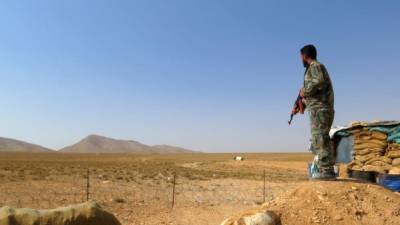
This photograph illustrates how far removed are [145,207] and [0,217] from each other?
7047 millimetres

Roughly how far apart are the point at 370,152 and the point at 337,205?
4.02m

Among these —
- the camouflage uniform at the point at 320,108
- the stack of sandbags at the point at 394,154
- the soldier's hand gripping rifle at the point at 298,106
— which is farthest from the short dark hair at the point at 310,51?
the stack of sandbags at the point at 394,154

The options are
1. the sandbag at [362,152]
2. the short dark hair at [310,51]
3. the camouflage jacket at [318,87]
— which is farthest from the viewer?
the sandbag at [362,152]

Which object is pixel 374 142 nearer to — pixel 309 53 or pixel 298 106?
pixel 298 106

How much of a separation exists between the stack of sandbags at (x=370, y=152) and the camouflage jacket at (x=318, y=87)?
3.37 m

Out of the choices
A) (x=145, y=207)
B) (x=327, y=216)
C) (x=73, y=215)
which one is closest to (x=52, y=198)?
(x=145, y=207)

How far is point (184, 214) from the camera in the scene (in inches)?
414

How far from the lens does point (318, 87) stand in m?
5.71

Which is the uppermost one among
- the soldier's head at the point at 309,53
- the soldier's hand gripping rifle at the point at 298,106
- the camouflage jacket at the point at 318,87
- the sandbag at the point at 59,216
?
the soldier's head at the point at 309,53

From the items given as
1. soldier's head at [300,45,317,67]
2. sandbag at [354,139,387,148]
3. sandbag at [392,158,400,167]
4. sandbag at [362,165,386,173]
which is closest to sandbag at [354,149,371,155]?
sandbag at [354,139,387,148]

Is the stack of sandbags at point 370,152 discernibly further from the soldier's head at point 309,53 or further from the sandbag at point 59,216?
the sandbag at point 59,216

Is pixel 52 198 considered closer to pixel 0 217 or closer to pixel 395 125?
pixel 0 217

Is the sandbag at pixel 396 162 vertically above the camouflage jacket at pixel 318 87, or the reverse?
the camouflage jacket at pixel 318 87

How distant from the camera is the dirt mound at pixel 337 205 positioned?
502 centimetres
